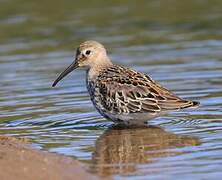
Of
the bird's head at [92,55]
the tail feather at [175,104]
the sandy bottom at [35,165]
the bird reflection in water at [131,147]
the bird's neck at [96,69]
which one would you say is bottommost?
the bird reflection in water at [131,147]

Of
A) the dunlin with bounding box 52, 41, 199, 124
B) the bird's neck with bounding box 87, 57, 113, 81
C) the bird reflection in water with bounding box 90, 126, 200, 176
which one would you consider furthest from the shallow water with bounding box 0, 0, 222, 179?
the bird's neck with bounding box 87, 57, 113, 81

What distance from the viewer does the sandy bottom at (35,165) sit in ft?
31.7

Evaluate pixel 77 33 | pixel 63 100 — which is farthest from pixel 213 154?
pixel 77 33

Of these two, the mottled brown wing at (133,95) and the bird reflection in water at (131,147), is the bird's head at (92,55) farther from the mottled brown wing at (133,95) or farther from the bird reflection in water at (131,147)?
the bird reflection in water at (131,147)

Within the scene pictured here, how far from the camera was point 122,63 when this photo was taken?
1850cm

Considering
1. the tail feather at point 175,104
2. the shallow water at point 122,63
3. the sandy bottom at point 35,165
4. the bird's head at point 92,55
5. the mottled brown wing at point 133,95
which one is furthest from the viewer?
Answer: the bird's head at point 92,55

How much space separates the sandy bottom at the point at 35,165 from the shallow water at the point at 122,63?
11.7 inches

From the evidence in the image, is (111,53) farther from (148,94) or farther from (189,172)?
(189,172)

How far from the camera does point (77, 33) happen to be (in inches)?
875

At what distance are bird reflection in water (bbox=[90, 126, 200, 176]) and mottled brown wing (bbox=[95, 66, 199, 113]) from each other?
34cm

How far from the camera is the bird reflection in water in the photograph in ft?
33.8

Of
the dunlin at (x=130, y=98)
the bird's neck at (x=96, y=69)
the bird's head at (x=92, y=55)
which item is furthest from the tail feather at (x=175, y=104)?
the bird's head at (x=92, y=55)

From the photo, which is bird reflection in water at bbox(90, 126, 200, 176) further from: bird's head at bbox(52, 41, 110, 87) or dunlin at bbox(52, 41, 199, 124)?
bird's head at bbox(52, 41, 110, 87)

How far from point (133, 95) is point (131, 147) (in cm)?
161
